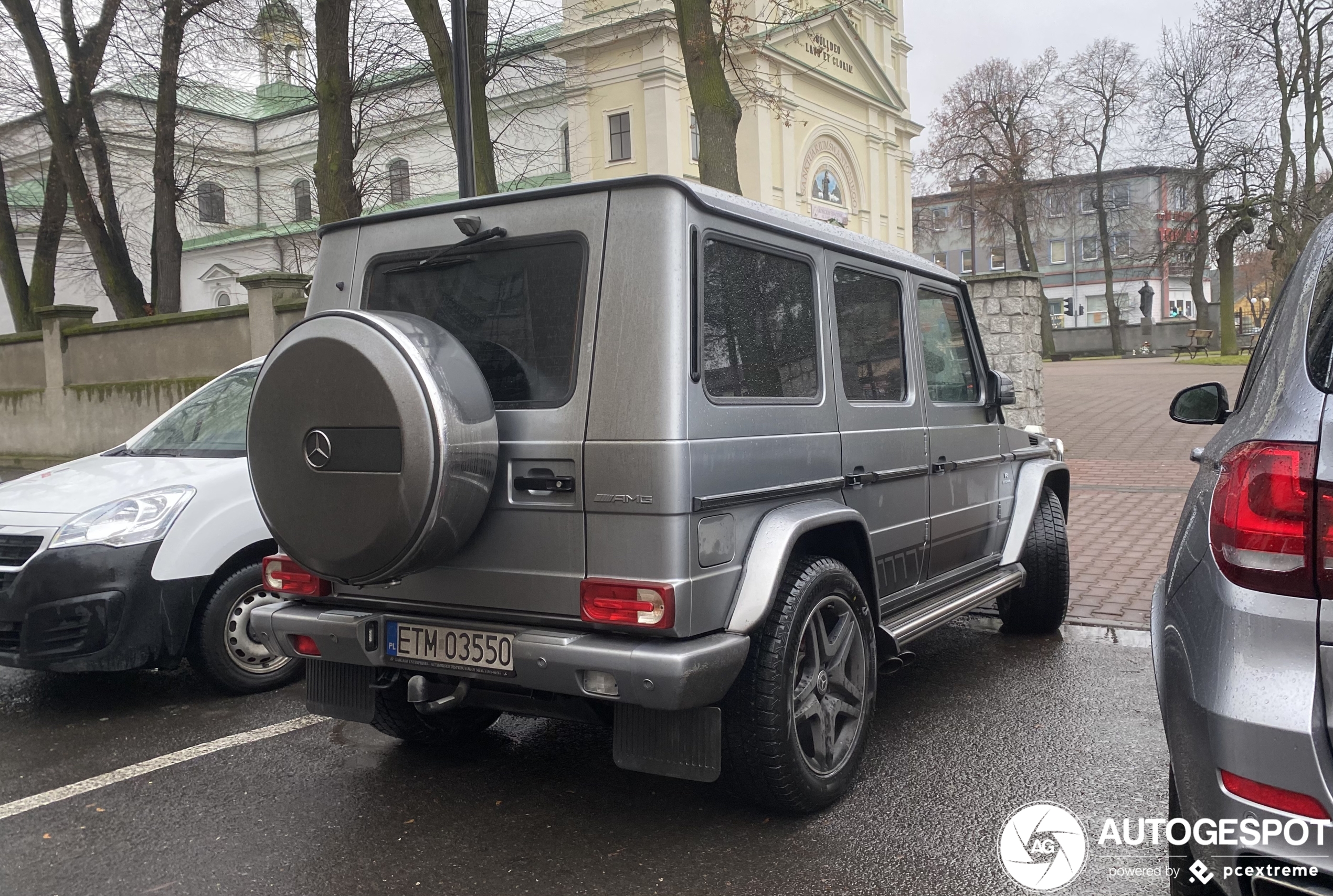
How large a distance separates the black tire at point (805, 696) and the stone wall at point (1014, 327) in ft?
30.3

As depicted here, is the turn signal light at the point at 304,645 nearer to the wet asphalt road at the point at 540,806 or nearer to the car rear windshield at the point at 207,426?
the wet asphalt road at the point at 540,806

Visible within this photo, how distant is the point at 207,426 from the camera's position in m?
6.20

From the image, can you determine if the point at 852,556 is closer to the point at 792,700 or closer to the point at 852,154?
the point at 792,700

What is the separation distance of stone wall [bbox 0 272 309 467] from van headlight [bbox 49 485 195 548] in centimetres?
940

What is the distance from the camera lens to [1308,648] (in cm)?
216

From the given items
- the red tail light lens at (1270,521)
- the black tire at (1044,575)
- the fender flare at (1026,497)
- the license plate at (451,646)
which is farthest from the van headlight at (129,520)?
the red tail light lens at (1270,521)

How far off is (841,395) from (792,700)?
1.22 metres

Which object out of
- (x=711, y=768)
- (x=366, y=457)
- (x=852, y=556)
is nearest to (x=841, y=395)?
(x=852, y=556)

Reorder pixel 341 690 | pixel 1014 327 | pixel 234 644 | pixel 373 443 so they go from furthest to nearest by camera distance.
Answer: pixel 1014 327 < pixel 234 644 < pixel 341 690 < pixel 373 443

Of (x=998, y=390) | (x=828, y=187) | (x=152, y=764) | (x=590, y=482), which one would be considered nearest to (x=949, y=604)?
(x=998, y=390)

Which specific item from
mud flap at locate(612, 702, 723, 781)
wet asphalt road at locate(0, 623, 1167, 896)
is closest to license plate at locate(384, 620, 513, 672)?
mud flap at locate(612, 702, 723, 781)

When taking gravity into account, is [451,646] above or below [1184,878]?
above

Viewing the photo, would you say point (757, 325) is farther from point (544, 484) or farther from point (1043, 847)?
point (1043, 847)

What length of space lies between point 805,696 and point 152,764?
2.70 m
